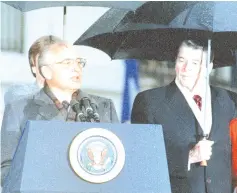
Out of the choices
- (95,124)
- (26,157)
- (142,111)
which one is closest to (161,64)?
(142,111)

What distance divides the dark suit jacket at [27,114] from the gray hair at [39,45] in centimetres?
17

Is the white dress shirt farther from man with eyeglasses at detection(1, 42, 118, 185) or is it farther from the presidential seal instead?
the presidential seal

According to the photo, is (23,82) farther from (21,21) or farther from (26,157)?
(26,157)

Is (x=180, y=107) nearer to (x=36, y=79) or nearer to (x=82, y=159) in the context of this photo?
(x=36, y=79)

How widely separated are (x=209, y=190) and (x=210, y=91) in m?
0.54

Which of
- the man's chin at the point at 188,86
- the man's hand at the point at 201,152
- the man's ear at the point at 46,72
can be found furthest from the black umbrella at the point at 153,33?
the man's hand at the point at 201,152

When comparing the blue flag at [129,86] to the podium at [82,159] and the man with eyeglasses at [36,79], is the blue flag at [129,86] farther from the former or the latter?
the podium at [82,159]

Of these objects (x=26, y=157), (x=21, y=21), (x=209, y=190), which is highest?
(x=21, y=21)

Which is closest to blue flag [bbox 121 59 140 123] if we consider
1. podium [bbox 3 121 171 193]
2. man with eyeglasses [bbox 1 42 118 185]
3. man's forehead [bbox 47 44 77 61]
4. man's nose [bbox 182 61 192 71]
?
man with eyeglasses [bbox 1 42 118 185]

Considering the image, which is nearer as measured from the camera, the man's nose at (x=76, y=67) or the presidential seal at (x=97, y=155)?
the presidential seal at (x=97, y=155)

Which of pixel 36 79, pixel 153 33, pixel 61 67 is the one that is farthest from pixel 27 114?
pixel 153 33

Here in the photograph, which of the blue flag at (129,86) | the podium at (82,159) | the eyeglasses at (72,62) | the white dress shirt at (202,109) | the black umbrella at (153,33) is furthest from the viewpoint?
the blue flag at (129,86)

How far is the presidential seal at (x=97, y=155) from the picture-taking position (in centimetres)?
280

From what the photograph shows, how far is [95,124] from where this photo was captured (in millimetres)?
2900
